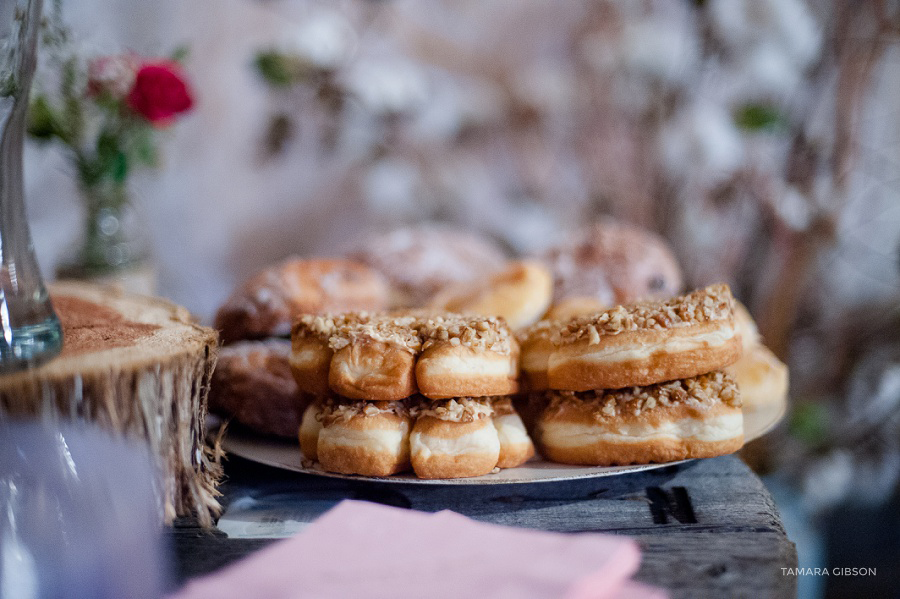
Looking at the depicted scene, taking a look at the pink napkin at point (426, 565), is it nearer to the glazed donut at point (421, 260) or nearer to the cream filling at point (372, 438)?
the cream filling at point (372, 438)

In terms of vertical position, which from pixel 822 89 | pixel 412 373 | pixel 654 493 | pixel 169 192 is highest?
pixel 822 89

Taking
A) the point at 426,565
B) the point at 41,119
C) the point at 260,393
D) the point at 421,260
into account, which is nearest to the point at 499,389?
the point at 426,565

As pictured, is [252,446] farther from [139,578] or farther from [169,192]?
[169,192]

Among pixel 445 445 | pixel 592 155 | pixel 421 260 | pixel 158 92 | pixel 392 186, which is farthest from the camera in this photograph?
pixel 592 155

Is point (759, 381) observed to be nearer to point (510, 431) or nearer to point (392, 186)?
point (510, 431)

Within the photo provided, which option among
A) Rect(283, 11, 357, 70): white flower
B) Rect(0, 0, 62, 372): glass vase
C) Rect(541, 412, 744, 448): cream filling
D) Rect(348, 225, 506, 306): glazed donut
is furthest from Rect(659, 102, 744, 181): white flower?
Rect(0, 0, 62, 372): glass vase

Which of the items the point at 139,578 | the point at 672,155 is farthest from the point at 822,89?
the point at 139,578
